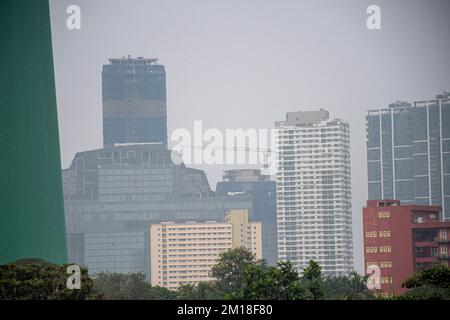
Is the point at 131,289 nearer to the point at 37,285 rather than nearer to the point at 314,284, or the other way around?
the point at 314,284

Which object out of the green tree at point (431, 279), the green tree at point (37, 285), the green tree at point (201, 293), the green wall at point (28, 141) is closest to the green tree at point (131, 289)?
the green tree at point (201, 293)

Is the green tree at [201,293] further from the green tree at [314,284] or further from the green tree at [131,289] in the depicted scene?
the green tree at [314,284]

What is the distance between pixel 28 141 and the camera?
67062 mm

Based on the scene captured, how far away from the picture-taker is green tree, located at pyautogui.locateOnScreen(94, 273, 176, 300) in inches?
2781

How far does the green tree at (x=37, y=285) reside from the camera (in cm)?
3841

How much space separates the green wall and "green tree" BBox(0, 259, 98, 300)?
22139 millimetres

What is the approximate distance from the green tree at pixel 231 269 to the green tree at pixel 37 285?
35665mm

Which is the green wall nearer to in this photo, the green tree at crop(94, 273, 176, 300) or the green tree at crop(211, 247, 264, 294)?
the green tree at crop(94, 273, 176, 300)

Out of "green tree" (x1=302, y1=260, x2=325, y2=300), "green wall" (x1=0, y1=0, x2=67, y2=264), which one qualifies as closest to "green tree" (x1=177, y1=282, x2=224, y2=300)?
"green wall" (x1=0, y1=0, x2=67, y2=264)

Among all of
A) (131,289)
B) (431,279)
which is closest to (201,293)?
(131,289)

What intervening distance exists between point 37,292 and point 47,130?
33408 millimetres

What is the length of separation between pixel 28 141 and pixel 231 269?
20.9 meters
